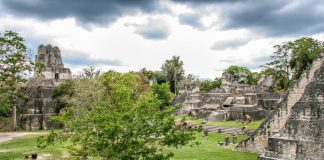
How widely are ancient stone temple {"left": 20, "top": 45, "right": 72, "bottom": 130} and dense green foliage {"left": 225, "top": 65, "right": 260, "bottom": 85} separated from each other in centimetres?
A: 4863

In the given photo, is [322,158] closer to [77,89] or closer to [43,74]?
[77,89]

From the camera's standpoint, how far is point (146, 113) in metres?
9.99

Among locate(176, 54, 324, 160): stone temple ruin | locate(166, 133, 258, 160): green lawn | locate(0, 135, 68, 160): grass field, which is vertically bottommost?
locate(166, 133, 258, 160): green lawn

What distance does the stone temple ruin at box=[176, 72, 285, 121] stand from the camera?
37.9m

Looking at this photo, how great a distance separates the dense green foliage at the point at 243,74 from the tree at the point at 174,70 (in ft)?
43.6

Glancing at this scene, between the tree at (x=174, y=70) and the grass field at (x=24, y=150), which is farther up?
the tree at (x=174, y=70)

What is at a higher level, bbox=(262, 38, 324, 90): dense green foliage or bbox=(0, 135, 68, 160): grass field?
bbox=(262, 38, 324, 90): dense green foliage

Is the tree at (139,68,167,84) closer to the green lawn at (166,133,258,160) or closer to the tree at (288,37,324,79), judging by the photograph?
the tree at (288,37,324,79)

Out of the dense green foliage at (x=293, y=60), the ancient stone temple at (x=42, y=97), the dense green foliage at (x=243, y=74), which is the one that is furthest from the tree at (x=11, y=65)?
the dense green foliage at (x=243, y=74)

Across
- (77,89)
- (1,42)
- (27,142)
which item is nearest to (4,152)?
(27,142)

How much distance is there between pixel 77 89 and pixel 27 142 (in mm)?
7706

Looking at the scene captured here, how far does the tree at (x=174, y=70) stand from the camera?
78.3m

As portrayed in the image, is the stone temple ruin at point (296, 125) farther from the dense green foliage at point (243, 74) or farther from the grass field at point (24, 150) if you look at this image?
the dense green foliage at point (243, 74)

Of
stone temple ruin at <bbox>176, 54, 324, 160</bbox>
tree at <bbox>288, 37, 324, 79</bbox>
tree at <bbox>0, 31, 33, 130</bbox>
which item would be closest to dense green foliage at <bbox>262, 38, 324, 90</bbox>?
tree at <bbox>288, 37, 324, 79</bbox>
